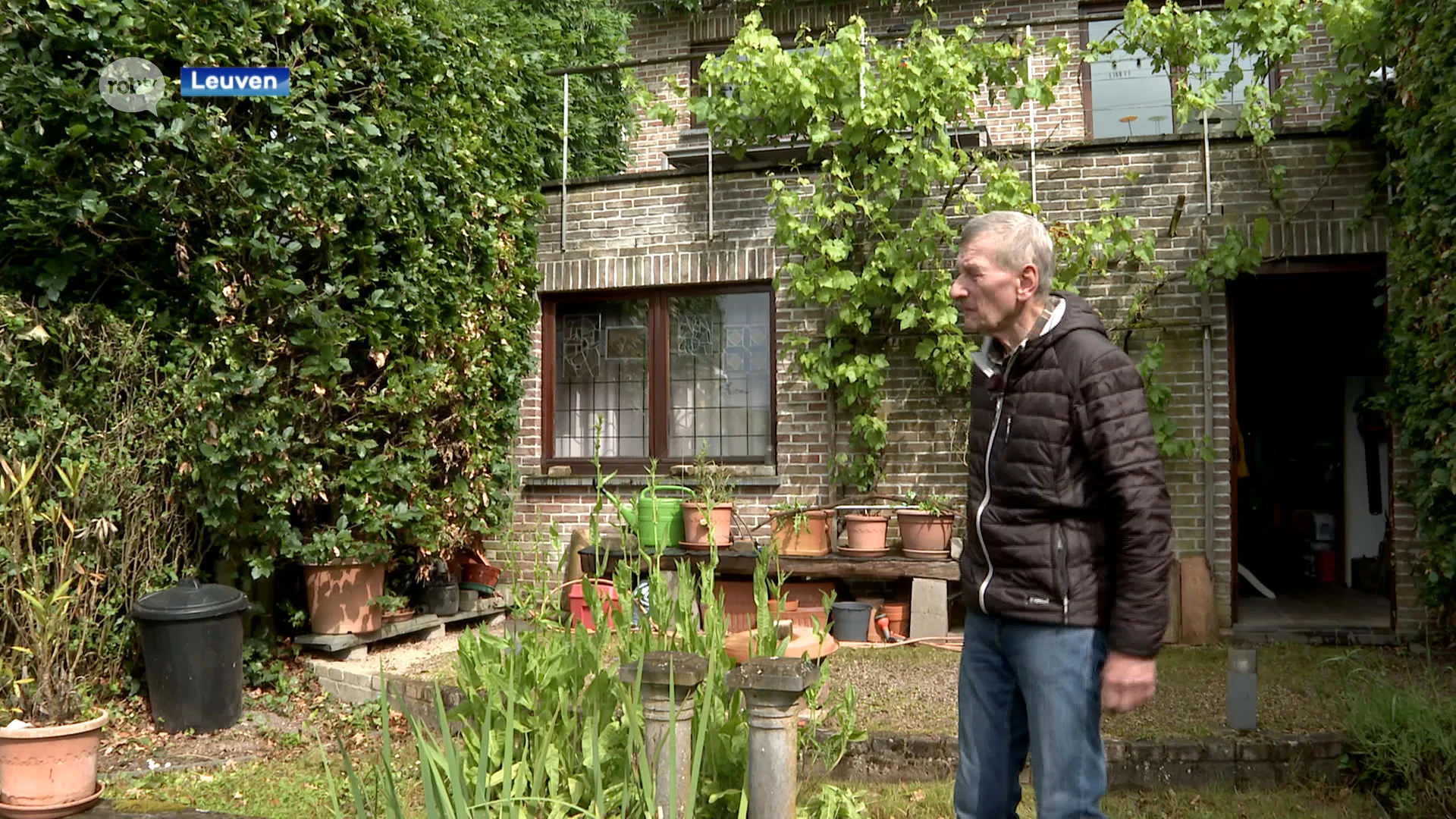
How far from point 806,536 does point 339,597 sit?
2.91 metres

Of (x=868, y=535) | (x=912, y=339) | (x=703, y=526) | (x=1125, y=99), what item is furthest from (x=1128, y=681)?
(x=1125, y=99)

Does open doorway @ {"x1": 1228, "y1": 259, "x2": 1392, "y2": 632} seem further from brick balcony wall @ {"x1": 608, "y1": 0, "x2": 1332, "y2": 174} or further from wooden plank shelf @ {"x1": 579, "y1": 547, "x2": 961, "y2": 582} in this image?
wooden plank shelf @ {"x1": 579, "y1": 547, "x2": 961, "y2": 582}

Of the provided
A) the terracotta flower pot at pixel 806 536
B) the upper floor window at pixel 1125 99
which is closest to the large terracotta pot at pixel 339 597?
the terracotta flower pot at pixel 806 536

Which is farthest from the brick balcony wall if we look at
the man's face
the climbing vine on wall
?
the man's face

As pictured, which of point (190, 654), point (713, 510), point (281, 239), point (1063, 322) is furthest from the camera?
point (713, 510)

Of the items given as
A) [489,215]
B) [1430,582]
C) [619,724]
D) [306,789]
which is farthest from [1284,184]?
[306,789]

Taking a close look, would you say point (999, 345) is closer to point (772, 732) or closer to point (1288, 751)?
point (772, 732)

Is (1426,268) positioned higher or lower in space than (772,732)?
higher

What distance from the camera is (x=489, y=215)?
7.25 m

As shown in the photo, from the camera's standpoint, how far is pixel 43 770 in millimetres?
4078

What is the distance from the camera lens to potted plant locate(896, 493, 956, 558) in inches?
273

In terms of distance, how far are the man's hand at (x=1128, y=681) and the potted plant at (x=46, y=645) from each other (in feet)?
12.7

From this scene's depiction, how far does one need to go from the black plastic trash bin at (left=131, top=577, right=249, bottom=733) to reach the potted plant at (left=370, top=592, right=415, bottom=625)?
1018 mm

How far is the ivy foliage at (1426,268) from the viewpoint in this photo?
5.41 metres
